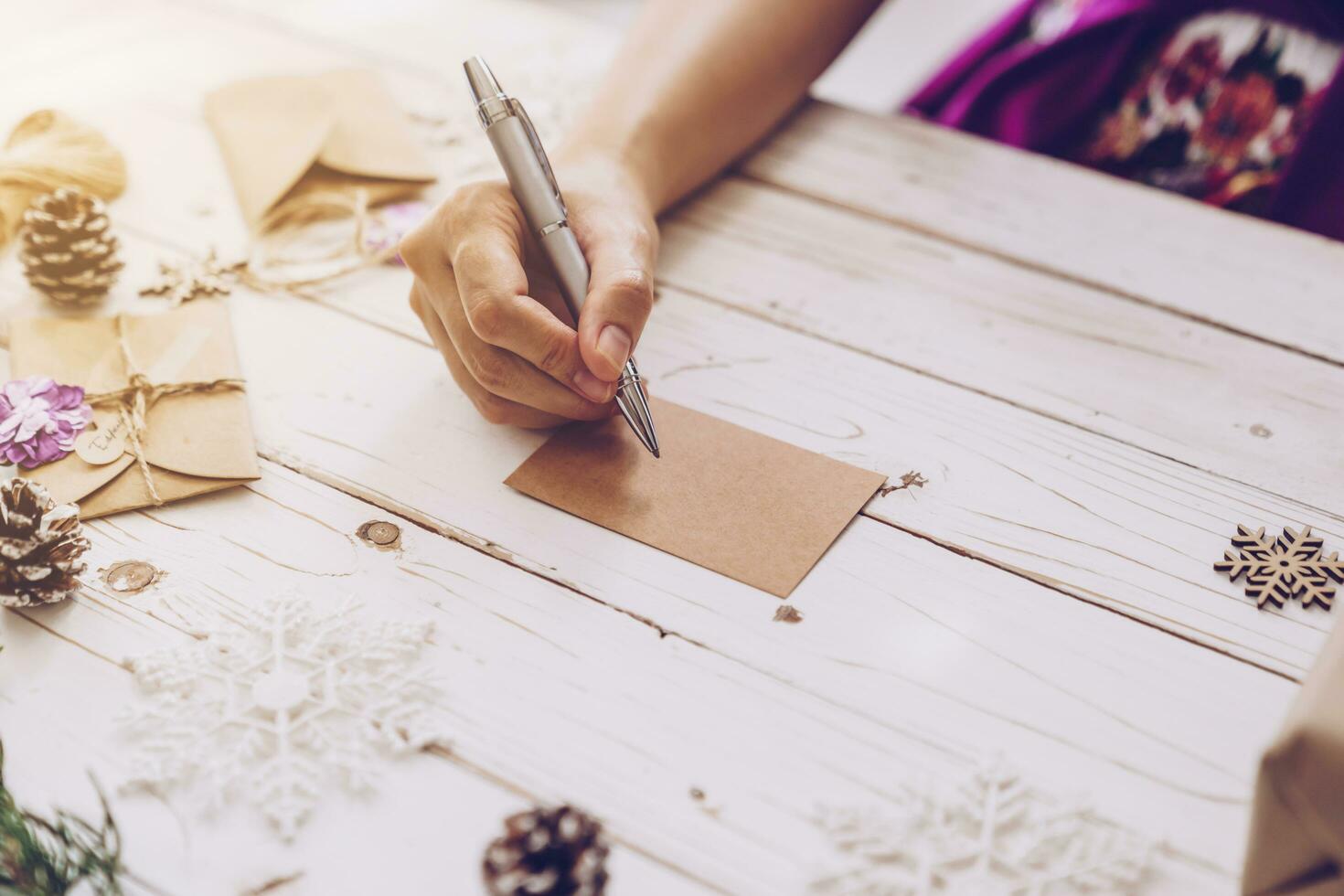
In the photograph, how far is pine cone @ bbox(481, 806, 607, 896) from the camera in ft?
1.76

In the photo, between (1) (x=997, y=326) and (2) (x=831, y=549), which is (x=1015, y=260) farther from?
(2) (x=831, y=549)

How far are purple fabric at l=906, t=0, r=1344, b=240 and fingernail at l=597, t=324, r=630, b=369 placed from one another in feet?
2.22

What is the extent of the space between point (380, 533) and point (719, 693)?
0.85 feet

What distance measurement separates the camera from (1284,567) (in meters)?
0.73

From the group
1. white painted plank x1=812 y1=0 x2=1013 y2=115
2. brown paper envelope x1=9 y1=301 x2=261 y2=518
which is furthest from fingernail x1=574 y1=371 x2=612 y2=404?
white painted plank x1=812 y1=0 x2=1013 y2=115

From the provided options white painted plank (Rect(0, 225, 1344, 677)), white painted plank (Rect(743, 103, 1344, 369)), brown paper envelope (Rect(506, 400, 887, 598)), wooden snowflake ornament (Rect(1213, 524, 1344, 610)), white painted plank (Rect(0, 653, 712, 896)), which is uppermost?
white painted plank (Rect(743, 103, 1344, 369))

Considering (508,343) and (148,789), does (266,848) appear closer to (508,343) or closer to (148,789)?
(148,789)

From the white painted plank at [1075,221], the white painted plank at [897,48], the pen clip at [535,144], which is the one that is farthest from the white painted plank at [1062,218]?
the white painted plank at [897,48]

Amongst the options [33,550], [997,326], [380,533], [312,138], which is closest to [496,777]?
[380,533]

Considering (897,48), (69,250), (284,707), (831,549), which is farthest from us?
(897,48)

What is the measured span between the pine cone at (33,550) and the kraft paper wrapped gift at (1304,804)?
2.24 feet

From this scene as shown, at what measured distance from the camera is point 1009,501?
779 millimetres

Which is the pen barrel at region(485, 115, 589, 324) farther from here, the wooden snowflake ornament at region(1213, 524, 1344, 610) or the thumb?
the wooden snowflake ornament at region(1213, 524, 1344, 610)

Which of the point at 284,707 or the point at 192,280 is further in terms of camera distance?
the point at 192,280
